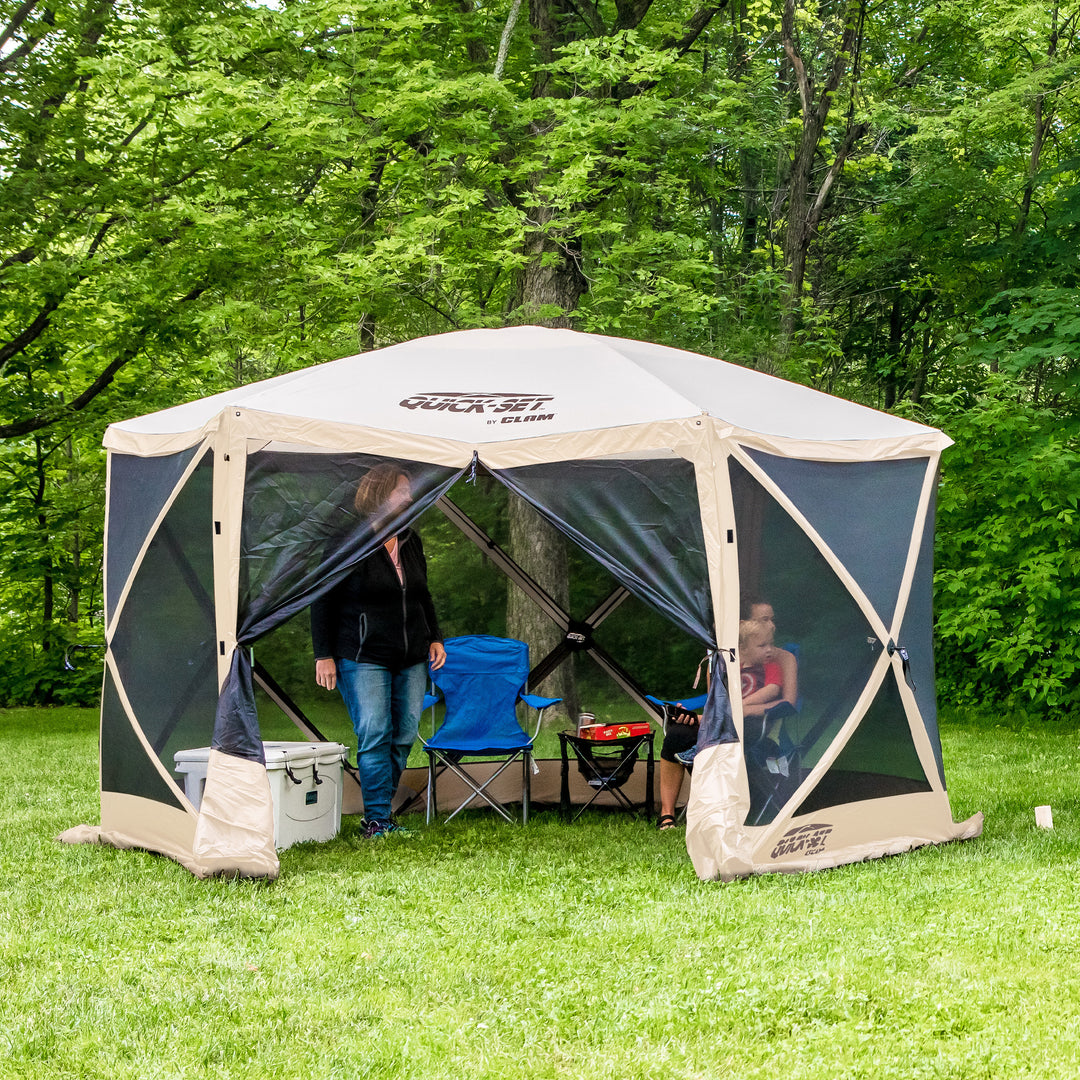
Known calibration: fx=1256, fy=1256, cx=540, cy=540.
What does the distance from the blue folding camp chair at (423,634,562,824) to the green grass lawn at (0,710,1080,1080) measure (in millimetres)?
552

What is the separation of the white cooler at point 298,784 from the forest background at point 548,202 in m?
4.22

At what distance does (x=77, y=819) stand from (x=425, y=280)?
4922 mm

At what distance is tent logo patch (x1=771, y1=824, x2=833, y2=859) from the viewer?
181 inches

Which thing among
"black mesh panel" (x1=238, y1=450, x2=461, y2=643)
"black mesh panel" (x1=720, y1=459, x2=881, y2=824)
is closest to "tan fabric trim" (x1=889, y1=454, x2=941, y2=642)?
"black mesh panel" (x1=720, y1=459, x2=881, y2=824)

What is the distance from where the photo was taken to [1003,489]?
9766 mm

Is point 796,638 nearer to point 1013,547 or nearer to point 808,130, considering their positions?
point 1013,547

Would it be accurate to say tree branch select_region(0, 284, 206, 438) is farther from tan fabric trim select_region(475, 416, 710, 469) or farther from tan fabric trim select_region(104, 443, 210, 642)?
tan fabric trim select_region(475, 416, 710, 469)

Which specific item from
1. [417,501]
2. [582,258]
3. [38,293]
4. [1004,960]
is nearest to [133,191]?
[38,293]

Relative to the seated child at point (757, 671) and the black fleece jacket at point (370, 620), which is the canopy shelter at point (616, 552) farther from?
the black fleece jacket at point (370, 620)

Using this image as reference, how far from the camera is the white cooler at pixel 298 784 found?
4.99 metres

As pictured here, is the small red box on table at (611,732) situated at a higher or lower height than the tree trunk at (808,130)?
lower

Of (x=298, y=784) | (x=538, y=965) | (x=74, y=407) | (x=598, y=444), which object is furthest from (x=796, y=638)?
(x=74, y=407)

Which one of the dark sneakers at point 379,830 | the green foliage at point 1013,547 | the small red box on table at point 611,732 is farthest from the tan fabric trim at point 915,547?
the green foliage at point 1013,547

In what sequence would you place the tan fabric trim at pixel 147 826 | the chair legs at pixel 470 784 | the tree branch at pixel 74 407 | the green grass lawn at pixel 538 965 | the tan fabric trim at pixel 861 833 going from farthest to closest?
the tree branch at pixel 74 407, the chair legs at pixel 470 784, the tan fabric trim at pixel 147 826, the tan fabric trim at pixel 861 833, the green grass lawn at pixel 538 965
